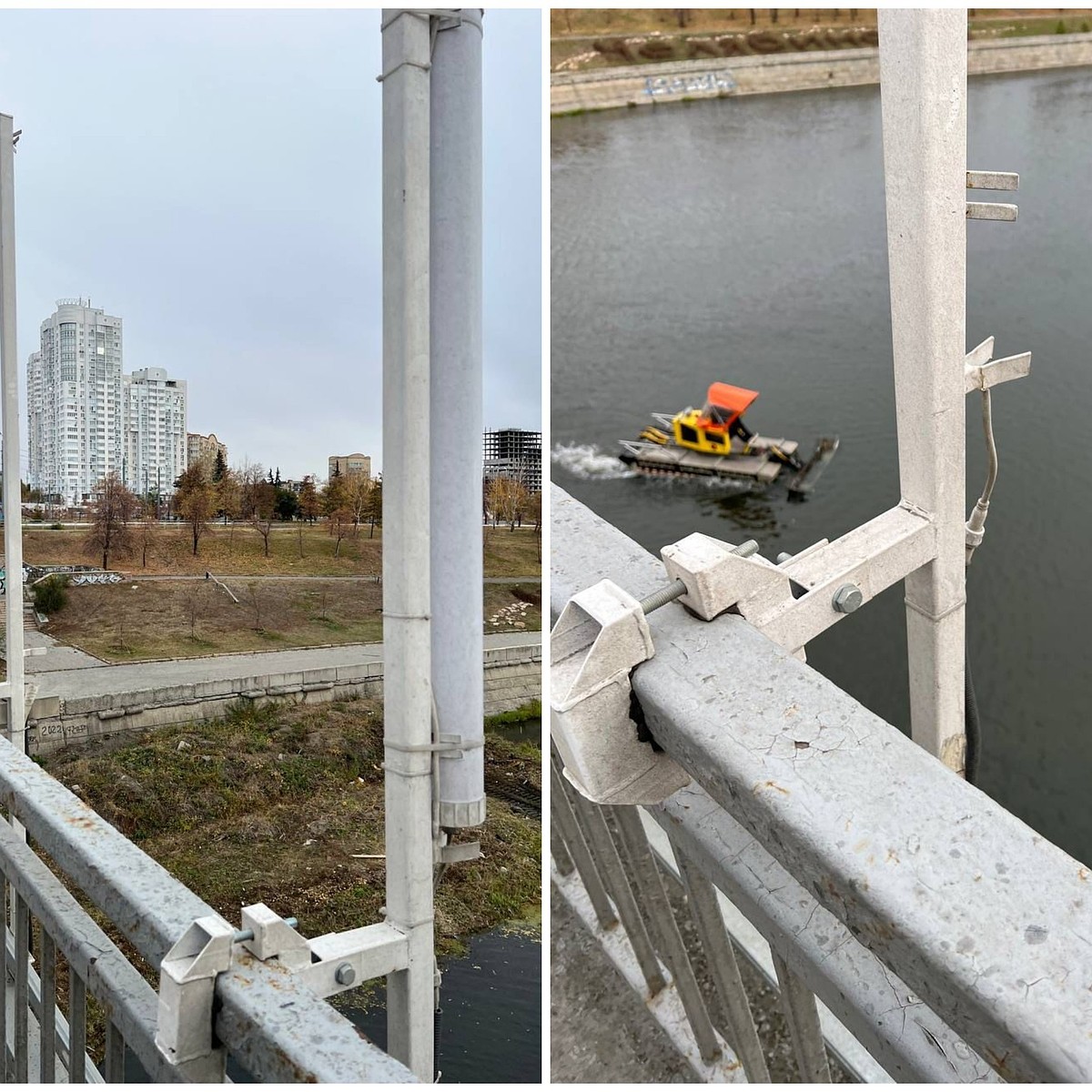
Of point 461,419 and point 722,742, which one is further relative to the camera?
point 461,419

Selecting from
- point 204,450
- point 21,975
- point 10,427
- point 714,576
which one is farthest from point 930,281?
point 204,450

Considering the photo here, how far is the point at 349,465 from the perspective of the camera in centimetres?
1036

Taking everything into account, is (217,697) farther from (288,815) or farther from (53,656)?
(53,656)

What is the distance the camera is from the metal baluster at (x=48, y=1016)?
19.7 inches

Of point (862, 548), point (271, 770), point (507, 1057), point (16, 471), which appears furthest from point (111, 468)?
point (862, 548)

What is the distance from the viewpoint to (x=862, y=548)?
1.66 metres

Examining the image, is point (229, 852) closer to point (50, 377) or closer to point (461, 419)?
point (50, 377)

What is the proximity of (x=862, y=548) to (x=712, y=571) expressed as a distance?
4.53 feet

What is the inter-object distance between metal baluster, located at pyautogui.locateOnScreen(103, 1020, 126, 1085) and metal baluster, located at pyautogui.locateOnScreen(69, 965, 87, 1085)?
0.12 feet

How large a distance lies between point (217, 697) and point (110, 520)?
8.70 feet

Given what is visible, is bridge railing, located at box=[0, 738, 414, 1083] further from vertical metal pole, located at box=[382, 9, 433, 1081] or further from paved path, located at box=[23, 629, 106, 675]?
paved path, located at box=[23, 629, 106, 675]

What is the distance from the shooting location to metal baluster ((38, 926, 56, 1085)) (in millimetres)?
500

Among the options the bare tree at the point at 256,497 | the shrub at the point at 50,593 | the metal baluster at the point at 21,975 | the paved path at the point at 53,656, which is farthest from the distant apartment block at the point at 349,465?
the metal baluster at the point at 21,975

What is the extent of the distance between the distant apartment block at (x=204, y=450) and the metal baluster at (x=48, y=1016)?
34.8ft
